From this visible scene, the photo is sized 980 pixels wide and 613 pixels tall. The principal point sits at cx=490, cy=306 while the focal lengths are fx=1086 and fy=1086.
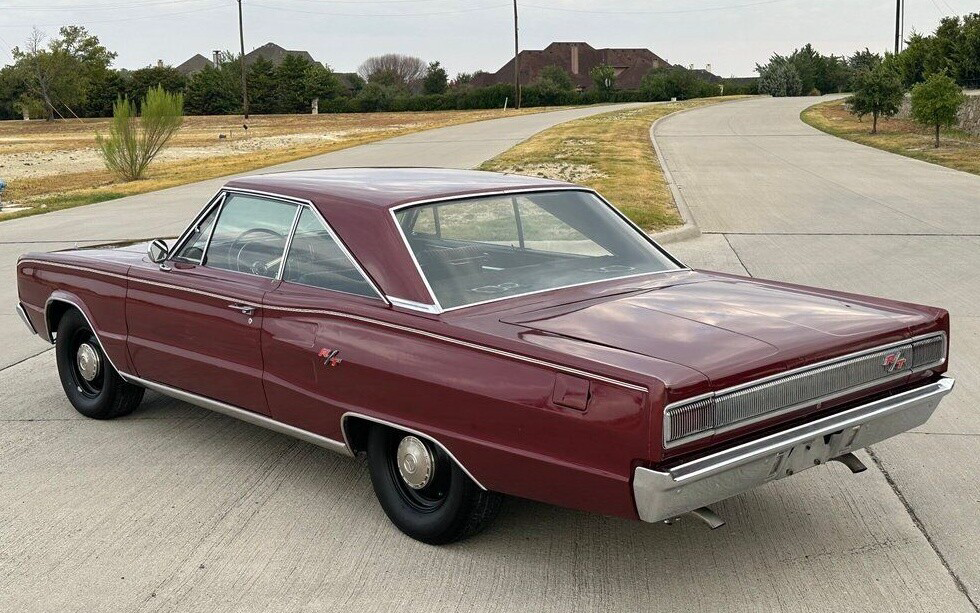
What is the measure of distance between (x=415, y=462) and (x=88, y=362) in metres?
2.59

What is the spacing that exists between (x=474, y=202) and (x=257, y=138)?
43.4 meters

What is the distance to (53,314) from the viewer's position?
6059mm

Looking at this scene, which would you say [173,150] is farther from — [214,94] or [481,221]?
[481,221]

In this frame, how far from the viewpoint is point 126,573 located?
3945mm

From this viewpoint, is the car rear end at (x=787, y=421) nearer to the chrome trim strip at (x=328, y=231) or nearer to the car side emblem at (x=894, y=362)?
the car side emblem at (x=894, y=362)

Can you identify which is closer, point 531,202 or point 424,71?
point 531,202

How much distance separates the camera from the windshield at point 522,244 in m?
4.30

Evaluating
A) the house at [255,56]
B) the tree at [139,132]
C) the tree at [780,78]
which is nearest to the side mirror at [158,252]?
the tree at [139,132]

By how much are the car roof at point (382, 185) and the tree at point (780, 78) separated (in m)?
68.3

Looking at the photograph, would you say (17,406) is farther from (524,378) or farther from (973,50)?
(973,50)

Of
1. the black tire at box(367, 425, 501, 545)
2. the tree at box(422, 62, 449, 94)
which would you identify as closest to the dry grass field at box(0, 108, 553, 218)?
the black tire at box(367, 425, 501, 545)

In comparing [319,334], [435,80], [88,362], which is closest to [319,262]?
[319,334]

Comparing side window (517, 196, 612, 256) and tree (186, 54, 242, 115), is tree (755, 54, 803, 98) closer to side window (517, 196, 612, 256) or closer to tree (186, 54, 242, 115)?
tree (186, 54, 242, 115)

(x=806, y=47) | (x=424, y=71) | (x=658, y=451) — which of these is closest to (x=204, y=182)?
(x=658, y=451)
